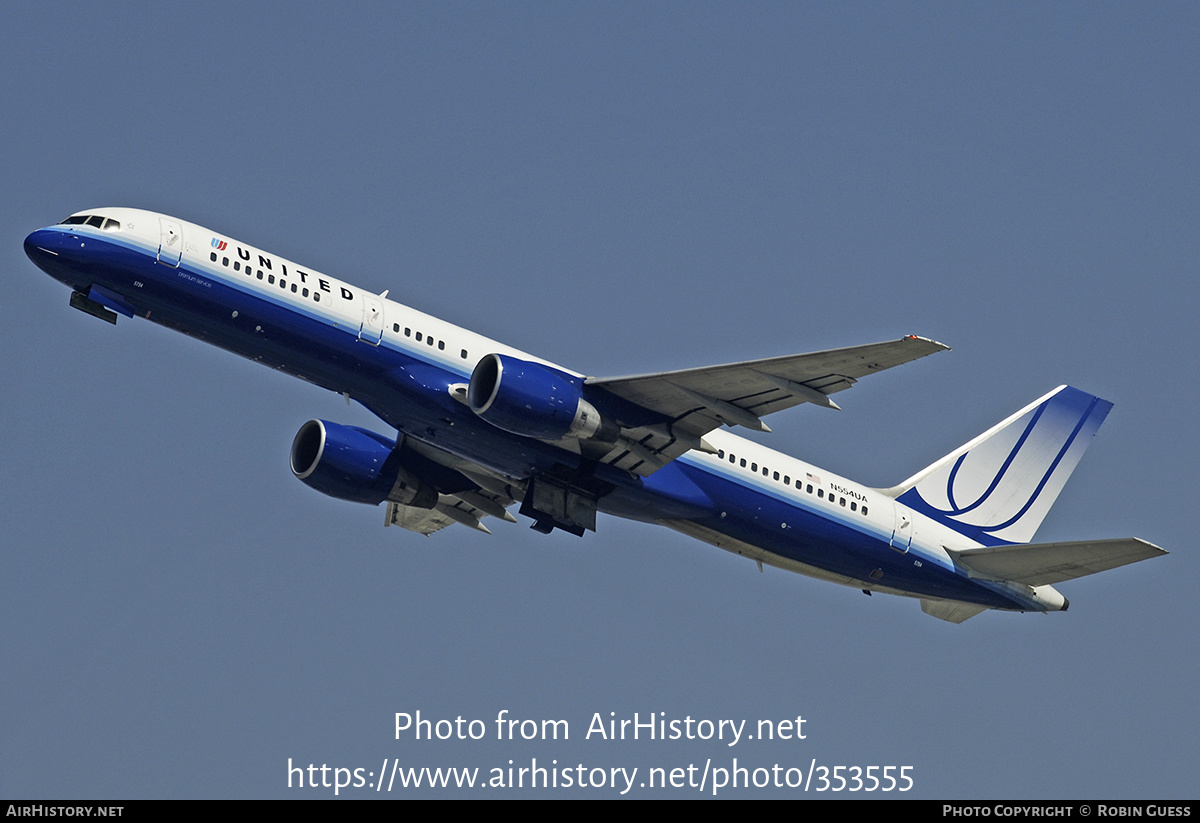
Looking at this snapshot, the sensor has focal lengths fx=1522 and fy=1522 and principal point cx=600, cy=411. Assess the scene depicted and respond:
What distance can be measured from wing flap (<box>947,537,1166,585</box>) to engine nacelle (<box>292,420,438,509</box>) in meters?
17.3

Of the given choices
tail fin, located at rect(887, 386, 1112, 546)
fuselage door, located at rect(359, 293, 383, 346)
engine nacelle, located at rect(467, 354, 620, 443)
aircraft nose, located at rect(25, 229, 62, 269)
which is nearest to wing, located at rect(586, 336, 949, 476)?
engine nacelle, located at rect(467, 354, 620, 443)

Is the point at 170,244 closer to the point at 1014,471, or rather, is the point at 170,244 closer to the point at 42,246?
the point at 42,246

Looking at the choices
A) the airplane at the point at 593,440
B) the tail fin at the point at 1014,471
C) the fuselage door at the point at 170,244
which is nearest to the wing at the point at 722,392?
the airplane at the point at 593,440

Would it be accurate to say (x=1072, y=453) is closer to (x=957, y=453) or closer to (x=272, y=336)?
(x=957, y=453)

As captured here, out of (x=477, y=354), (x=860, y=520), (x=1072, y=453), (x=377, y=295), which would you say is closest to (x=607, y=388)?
(x=477, y=354)

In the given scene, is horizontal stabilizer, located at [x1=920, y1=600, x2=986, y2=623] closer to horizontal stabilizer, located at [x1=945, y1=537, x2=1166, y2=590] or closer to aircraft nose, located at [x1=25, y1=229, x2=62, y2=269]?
horizontal stabilizer, located at [x1=945, y1=537, x2=1166, y2=590]

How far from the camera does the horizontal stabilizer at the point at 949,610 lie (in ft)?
157

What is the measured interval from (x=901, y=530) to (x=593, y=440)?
11.2 m

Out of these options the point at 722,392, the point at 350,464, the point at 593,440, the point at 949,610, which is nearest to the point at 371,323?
the point at 593,440

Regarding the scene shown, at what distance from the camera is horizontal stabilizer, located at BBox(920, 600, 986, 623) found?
47.9 metres

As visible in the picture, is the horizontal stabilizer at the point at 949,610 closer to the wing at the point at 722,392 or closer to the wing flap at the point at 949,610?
the wing flap at the point at 949,610

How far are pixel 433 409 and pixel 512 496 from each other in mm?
7922

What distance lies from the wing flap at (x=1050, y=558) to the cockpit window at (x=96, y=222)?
85.5ft

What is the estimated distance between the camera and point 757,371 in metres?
38.7
